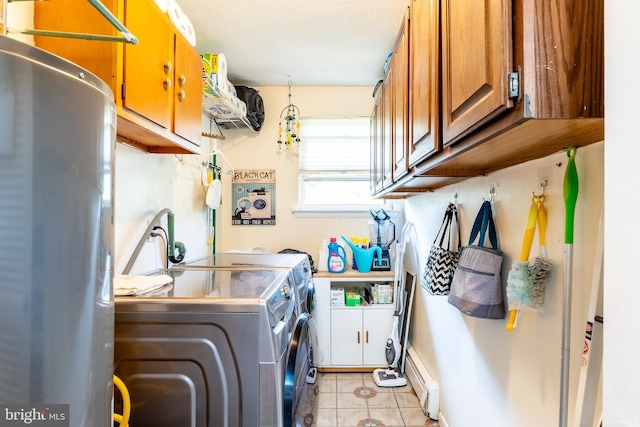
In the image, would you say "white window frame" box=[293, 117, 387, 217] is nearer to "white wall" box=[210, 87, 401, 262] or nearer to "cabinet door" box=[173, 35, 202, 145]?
"white wall" box=[210, 87, 401, 262]

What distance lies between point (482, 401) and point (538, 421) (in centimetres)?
40

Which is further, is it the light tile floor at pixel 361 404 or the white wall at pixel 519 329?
the light tile floor at pixel 361 404

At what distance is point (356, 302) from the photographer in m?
2.57

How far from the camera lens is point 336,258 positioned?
8.64 feet


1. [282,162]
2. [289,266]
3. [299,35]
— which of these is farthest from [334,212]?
[299,35]

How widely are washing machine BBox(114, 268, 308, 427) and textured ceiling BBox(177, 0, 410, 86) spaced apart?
1.74 metres

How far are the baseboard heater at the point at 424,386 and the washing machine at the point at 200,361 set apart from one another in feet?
4.44

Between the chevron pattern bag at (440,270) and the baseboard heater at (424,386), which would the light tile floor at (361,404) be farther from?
the chevron pattern bag at (440,270)

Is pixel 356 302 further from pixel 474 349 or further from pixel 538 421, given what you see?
pixel 538 421

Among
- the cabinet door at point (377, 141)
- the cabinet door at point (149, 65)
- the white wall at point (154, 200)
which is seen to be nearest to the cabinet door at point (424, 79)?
the cabinet door at point (377, 141)

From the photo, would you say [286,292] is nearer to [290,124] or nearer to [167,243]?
[167,243]

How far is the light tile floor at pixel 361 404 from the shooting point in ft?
6.27

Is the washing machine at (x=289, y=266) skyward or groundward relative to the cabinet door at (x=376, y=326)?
skyward
